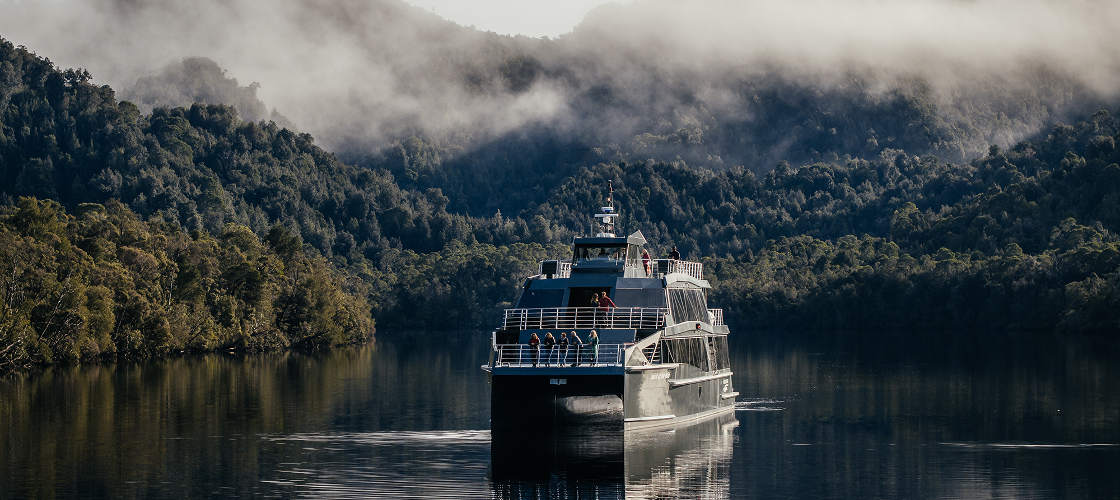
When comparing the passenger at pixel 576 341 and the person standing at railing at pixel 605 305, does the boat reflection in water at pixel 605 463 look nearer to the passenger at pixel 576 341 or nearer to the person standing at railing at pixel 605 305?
the passenger at pixel 576 341

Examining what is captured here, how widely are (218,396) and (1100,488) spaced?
4453cm

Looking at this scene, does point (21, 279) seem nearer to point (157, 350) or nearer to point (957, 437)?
point (157, 350)

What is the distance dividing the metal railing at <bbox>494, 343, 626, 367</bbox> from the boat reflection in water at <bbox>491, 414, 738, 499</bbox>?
7.16 feet

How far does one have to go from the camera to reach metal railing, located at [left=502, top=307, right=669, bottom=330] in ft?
178

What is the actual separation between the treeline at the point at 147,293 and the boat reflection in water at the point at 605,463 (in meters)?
43.9

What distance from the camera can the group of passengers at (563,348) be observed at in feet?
167

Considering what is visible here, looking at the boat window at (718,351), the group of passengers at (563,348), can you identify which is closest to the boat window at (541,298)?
the group of passengers at (563,348)

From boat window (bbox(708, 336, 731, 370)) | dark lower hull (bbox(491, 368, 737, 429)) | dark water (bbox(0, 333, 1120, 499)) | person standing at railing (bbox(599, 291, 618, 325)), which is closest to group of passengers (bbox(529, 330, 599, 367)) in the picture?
dark lower hull (bbox(491, 368, 737, 429))

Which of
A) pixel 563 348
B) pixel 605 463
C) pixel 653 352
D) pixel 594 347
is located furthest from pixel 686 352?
pixel 605 463

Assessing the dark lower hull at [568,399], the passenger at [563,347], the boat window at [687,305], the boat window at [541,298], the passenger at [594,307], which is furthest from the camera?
the boat window at [687,305]

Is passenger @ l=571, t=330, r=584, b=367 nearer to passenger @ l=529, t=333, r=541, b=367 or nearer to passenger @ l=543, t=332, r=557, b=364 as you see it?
passenger @ l=543, t=332, r=557, b=364

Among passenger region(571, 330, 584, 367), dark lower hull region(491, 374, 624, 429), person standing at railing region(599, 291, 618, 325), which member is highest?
person standing at railing region(599, 291, 618, 325)

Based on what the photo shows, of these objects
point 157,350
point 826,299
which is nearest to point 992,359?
point 157,350

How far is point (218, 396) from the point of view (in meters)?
75.0
